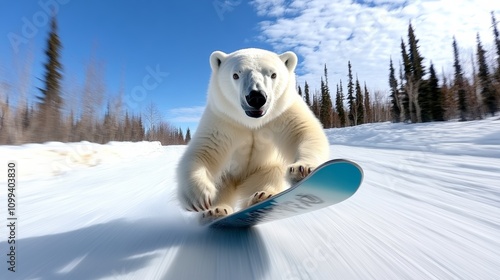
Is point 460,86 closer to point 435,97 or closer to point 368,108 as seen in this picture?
point 435,97

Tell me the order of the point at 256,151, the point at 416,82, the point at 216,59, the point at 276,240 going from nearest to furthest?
the point at 276,240 → the point at 256,151 → the point at 216,59 → the point at 416,82

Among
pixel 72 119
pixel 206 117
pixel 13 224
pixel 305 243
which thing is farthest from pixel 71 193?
pixel 72 119

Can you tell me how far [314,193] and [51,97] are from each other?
486 inches

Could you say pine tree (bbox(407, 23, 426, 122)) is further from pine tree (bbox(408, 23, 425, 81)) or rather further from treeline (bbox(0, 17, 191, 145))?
treeline (bbox(0, 17, 191, 145))

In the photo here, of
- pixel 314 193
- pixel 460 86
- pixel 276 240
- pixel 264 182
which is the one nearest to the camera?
pixel 314 193

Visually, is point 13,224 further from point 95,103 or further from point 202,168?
point 95,103

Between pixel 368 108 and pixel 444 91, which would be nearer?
pixel 444 91

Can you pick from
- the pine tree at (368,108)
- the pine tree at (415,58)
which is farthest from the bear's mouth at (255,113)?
the pine tree at (368,108)

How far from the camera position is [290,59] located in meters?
2.35

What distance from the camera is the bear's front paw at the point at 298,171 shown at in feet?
4.39

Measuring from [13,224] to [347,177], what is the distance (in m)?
1.91

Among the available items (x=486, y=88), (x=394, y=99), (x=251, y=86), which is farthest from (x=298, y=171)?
(x=394, y=99)

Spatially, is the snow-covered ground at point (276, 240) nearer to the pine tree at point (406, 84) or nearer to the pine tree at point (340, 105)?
the pine tree at point (406, 84)

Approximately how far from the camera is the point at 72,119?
36.0 ft
